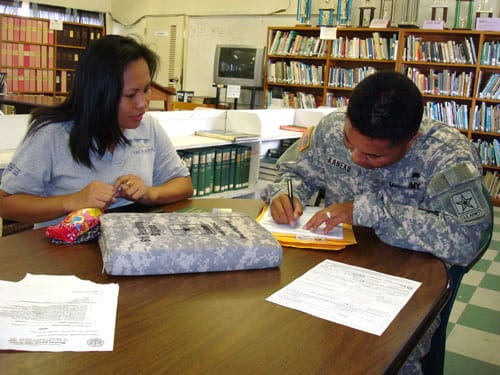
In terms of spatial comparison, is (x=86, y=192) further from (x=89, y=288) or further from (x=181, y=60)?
(x=181, y=60)

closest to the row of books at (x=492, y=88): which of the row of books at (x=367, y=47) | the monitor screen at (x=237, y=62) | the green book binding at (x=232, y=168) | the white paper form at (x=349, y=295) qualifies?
the row of books at (x=367, y=47)

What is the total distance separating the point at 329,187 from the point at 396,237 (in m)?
0.45

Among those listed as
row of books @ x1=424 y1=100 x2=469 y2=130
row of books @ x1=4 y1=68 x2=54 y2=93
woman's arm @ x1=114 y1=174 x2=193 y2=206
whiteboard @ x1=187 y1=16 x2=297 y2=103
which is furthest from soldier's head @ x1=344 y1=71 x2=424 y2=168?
row of books @ x1=4 y1=68 x2=54 y2=93

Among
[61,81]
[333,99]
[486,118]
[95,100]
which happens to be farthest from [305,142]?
[61,81]

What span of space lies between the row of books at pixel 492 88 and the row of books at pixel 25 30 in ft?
20.1

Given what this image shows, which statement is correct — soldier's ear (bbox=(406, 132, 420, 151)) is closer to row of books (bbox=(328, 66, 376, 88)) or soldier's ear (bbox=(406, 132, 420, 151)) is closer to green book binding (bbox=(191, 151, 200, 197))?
green book binding (bbox=(191, 151, 200, 197))

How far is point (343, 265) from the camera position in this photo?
121 centimetres

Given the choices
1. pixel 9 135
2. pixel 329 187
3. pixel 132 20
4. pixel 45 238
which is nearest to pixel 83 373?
pixel 45 238

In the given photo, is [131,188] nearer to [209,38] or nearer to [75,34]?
[209,38]

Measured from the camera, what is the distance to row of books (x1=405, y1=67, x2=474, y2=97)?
18.6 feet

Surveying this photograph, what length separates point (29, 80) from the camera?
7.93 metres

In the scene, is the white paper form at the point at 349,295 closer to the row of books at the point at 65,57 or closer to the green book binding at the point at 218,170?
the green book binding at the point at 218,170

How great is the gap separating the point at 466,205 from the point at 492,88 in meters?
4.77

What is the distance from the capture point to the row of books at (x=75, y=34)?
8.22 m
